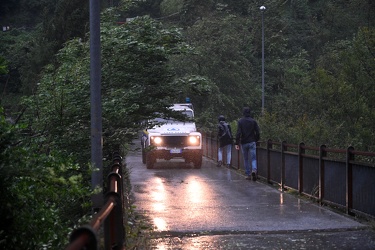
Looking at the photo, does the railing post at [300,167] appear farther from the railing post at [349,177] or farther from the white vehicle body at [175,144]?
the white vehicle body at [175,144]

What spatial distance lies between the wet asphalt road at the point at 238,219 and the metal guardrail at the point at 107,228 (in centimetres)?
199

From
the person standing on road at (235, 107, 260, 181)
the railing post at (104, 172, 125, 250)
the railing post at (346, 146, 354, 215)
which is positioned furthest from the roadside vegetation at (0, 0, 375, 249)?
the railing post at (346, 146, 354, 215)

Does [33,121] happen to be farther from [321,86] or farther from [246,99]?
[246,99]

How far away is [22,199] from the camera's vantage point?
607cm

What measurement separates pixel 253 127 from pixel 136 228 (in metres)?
9.38

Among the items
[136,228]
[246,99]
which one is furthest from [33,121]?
[246,99]

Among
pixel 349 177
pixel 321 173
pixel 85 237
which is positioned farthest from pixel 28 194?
pixel 321 173

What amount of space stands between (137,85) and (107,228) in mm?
8399

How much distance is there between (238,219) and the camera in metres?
12.1

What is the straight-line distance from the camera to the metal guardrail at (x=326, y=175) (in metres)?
11.8

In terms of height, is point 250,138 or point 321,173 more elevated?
point 250,138

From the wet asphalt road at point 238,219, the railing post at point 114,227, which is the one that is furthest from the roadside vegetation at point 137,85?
the wet asphalt road at point 238,219

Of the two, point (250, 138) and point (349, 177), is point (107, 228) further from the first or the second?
point (250, 138)

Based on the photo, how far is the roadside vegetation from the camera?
6332 mm
